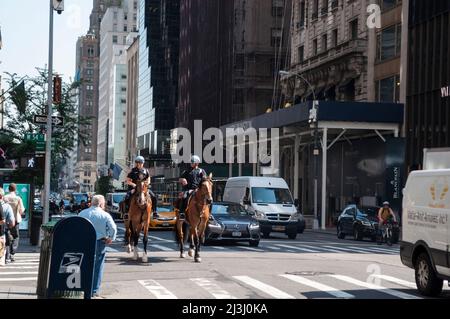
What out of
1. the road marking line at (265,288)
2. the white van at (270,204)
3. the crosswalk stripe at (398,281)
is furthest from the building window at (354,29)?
the road marking line at (265,288)

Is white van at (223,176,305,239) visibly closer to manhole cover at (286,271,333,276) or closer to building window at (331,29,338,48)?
manhole cover at (286,271,333,276)

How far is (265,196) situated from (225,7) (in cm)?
6555

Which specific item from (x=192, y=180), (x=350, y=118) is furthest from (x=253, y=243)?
(x=350, y=118)

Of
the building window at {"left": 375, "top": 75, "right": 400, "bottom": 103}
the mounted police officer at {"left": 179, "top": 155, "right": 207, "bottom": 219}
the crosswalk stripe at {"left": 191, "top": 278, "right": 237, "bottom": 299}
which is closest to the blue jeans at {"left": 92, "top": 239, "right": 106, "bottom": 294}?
the crosswalk stripe at {"left": 191, "top": 278, "right": 237, "bottom": 299}

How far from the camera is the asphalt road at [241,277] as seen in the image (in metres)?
14.4

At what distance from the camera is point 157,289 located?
1473 centimetres

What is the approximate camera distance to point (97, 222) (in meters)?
13.9

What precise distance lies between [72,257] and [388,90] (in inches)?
1857

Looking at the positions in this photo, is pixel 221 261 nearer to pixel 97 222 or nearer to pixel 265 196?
pixel 97 222

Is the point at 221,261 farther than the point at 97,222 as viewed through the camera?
Yes

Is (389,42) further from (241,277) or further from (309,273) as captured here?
(241,277)

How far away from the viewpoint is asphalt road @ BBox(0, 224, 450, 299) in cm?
1441

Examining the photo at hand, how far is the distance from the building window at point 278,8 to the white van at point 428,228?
81379 mm

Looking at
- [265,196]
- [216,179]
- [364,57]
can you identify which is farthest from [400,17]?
[216,179]
